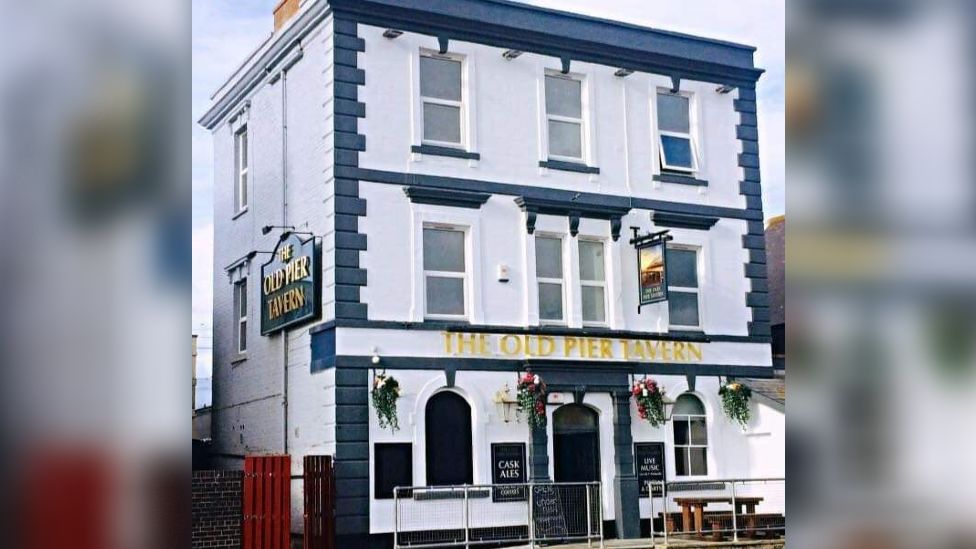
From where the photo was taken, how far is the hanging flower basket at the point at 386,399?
53.9 feet

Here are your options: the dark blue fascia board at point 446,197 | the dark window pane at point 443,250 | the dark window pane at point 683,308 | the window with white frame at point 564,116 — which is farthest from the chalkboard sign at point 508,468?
the window with white frame at point 564,116

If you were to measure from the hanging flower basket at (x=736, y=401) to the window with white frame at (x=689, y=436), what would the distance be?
423mm

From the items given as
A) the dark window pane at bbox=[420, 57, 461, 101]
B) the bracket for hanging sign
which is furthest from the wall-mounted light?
the bracket for hanging sign

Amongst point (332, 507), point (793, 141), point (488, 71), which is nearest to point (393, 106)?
point (488, 71)

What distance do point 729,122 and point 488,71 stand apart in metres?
5.18

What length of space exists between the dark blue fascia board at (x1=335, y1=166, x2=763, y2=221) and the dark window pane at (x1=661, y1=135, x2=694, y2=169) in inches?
31.0

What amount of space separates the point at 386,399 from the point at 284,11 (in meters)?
8.55

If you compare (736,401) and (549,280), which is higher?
(549,280)

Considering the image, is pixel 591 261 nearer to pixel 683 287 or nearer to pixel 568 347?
pixel 568 347

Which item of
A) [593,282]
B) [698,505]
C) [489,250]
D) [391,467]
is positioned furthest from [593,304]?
[391,467]

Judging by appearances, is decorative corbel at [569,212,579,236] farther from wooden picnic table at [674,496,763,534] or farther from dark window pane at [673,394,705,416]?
wooden picnic table at [674,496,763,534]

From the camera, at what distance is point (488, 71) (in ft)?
61.0

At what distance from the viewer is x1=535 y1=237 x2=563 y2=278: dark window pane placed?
734 inches

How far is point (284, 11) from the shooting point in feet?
69.0
